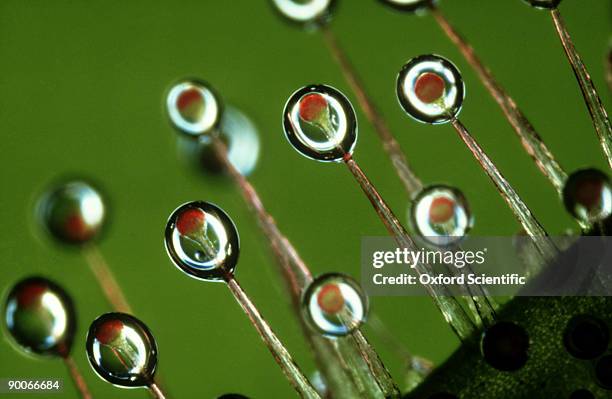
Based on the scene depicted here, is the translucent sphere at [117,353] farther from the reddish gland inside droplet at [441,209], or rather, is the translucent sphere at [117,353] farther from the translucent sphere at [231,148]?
the translucent sphere at [231,148]

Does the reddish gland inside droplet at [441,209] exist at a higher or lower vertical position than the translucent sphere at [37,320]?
lower

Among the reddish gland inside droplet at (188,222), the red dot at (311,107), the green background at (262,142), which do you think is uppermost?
the red dot at (311,107)

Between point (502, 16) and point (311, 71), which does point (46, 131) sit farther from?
point (502, 16)

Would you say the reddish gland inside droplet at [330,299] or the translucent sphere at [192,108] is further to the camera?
the translucent sphere at [192,108]

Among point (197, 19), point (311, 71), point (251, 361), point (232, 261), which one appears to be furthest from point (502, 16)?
point (232, 261)

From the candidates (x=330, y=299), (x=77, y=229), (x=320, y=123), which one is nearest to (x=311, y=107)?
(x=320, y=123)

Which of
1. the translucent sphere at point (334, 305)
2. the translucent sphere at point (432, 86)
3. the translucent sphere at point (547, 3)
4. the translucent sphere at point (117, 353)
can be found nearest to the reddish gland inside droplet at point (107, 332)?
the translucent sphere at point (117, 353)

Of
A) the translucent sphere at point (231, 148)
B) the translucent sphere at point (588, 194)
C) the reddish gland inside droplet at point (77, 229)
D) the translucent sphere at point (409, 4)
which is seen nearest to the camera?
the translucent sphere at point (588, 194)
